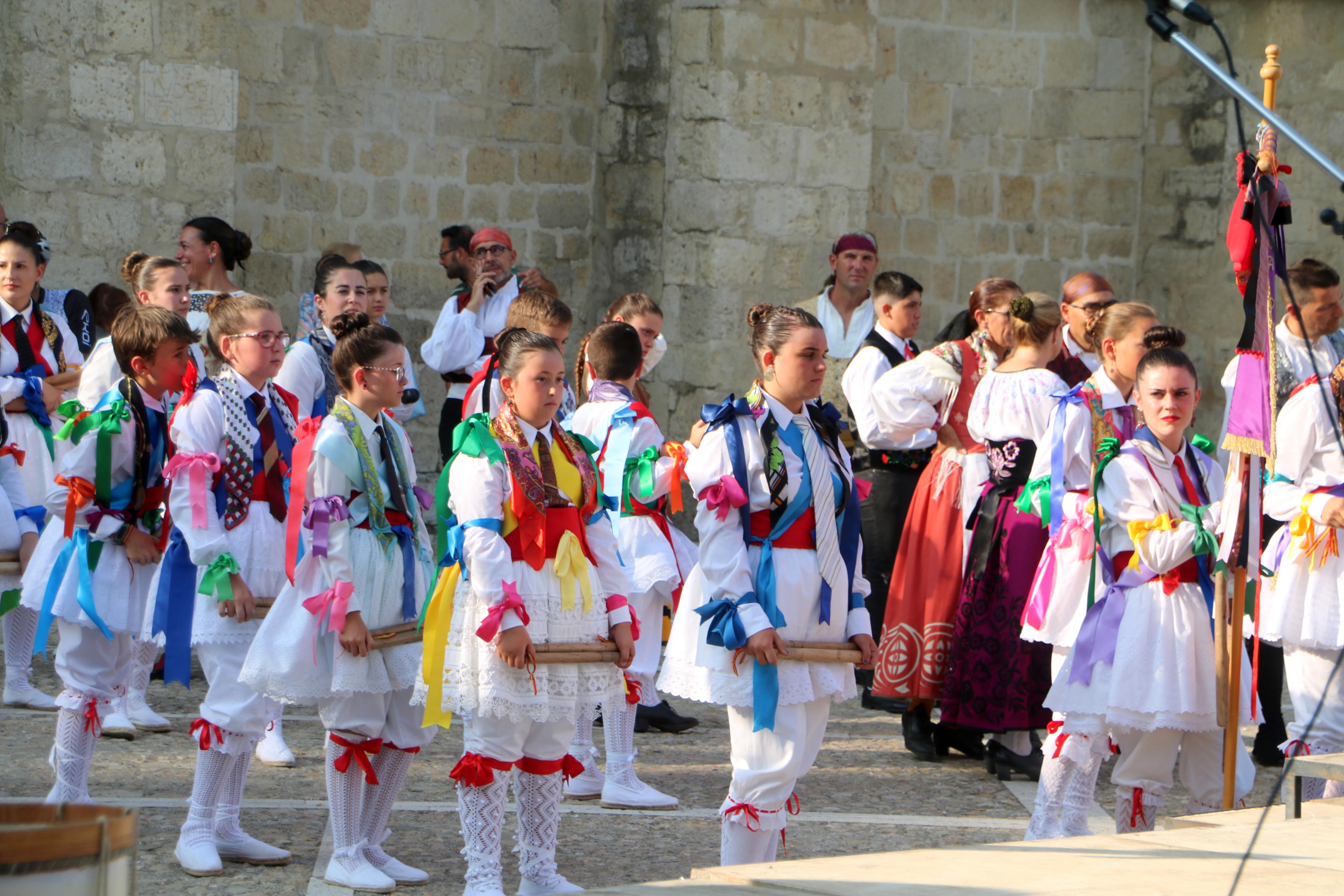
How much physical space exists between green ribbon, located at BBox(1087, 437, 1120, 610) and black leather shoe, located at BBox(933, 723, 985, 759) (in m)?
1.55

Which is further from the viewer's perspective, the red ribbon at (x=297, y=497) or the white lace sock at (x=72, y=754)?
the white lace sock at (x=72, y=754)

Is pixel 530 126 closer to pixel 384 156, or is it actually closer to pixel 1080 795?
pixel 384 156

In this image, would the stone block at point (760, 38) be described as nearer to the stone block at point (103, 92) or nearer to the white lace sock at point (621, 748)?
the stone block at point (103, 92)

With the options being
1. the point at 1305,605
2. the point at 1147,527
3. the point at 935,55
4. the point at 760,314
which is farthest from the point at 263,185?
the point at 1305,605

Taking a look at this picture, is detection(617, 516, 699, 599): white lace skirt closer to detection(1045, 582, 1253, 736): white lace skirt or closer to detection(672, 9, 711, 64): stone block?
detection(1045, 582, 1253, 736): white lace skirt

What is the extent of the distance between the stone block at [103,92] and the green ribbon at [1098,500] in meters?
6.25

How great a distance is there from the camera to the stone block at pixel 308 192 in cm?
1059

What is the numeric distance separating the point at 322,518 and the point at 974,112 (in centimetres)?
847

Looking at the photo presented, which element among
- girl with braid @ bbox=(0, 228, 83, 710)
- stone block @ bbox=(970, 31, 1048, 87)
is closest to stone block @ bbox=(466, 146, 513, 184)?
stone block @ bbox=(970, 31, 1048, 87)

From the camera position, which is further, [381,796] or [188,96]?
[188,96]

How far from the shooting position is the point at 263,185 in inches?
414

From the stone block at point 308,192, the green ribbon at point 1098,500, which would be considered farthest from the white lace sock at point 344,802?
the stone block at point 308,192

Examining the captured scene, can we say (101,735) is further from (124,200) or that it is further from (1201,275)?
(1201,275)

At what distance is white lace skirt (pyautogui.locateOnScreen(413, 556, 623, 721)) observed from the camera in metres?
4.23
